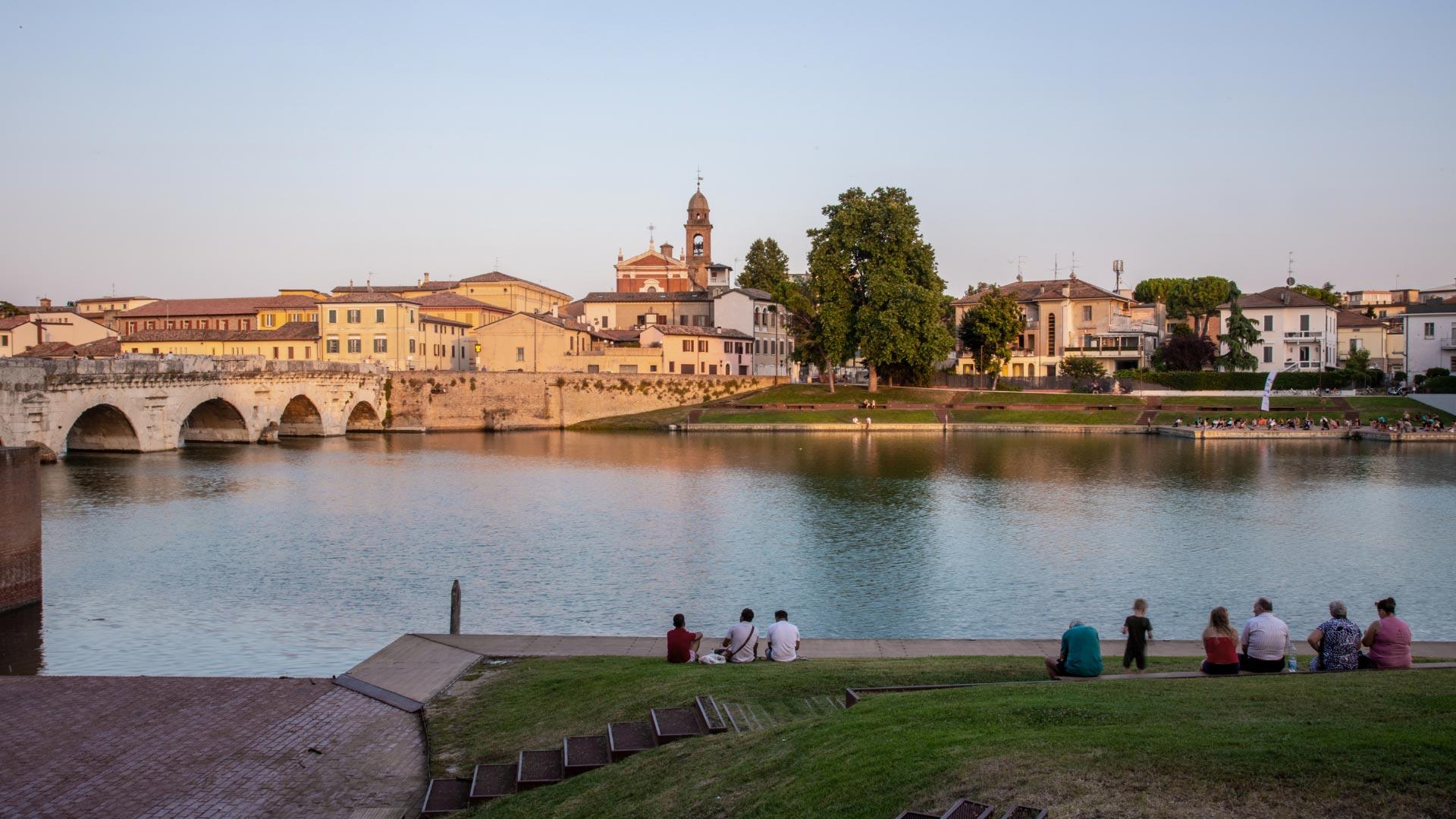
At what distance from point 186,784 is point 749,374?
10665cm

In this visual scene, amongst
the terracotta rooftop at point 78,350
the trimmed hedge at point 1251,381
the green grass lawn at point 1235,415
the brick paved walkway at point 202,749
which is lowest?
the brick paved walkway at point 202,749

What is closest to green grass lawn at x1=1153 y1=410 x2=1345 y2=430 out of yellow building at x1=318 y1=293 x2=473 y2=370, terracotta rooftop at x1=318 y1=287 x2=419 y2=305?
yellow building at x1=318 y1=293 x2=473 y2=370

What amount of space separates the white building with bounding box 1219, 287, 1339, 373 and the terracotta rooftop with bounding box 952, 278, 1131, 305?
514 inches

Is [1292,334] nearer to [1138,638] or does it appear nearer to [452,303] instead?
[452,303]

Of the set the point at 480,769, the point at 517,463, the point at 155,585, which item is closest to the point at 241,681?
the point at 480,769

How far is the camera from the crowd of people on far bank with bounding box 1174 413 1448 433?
3236 inches

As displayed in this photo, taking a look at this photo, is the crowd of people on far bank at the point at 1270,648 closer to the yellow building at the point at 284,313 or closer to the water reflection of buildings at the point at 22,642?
the water reflection of buildings at the point at 22,642

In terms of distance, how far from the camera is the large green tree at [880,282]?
9369 centimetres

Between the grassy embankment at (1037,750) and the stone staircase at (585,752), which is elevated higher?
the grassy embankment at (1037,750)

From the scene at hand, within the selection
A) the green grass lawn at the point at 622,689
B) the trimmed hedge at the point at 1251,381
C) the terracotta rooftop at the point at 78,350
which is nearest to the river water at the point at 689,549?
the green grass lawn at the point at 622,689

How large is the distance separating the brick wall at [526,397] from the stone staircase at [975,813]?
303 ft

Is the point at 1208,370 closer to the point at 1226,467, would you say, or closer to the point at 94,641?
the point at 1226,467

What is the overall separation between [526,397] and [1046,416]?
45.5m

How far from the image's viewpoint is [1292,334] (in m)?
106
